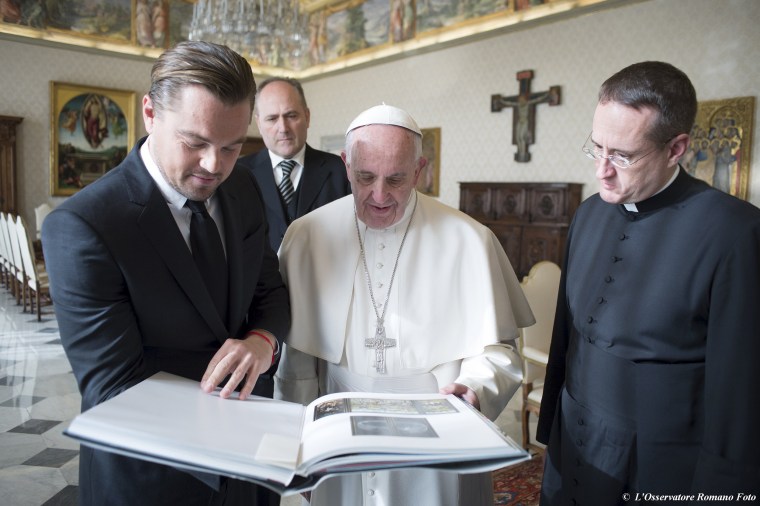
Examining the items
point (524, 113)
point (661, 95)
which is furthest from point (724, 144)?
point (661, 95)

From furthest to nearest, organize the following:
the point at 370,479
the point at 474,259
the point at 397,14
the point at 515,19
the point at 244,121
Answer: the point at 397,14 → the point at 515,19 → the point at 474,259 → the point at 370,479 → the point at 244,121

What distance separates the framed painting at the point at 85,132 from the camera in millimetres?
12367

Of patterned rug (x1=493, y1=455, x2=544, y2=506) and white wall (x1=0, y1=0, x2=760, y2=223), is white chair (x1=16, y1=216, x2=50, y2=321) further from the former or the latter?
patterned rug (x1=493, y1=455, x2=544, y2=506)

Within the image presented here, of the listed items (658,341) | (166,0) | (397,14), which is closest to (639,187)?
(658,341)

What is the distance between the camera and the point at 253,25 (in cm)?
873

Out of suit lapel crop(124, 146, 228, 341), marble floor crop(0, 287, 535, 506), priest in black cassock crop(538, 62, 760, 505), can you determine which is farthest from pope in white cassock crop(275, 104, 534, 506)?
marble floor crop(0, 287, 535, 506)

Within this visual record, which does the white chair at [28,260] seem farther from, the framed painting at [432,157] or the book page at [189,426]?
the book page at [189,426]

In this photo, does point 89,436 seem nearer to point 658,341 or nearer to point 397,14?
point 658,341

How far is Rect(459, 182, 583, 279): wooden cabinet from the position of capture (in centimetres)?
906

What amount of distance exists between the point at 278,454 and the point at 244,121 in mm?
782

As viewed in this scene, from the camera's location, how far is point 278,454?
105cm

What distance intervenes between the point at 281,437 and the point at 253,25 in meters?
8.67

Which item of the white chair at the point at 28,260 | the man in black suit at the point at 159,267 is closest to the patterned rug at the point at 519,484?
the man in black suit at the point at 159,267

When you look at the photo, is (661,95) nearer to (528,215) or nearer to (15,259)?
(528,215)
